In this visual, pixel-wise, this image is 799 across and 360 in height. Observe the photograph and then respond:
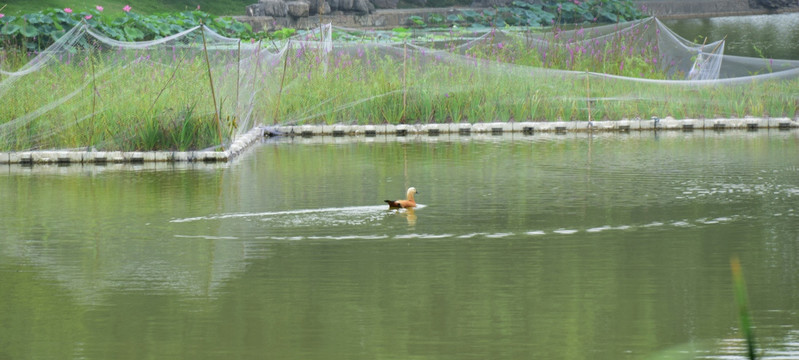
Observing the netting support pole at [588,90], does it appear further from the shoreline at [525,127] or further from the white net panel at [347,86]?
the shoreline at [525,127]

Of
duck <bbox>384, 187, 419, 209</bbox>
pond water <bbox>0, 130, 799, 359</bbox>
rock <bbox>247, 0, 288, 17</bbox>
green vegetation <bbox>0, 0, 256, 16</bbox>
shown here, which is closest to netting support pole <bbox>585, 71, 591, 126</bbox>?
pond water <bbox>0, 130, 799, 359</bbox>

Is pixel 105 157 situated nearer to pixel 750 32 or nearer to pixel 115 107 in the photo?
pixel 115 107

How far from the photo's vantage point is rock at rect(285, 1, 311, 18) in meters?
44.0

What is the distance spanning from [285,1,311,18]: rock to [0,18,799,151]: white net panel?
20065 millimetres

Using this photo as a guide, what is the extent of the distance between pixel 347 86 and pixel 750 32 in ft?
87.9

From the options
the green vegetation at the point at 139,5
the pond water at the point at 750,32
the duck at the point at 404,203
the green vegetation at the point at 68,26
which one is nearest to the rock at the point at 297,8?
the green vegetation at the point at 139,5

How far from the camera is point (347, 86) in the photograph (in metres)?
20.6

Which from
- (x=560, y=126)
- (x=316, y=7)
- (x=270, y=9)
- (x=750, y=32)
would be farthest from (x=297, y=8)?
(x=560, y=126)

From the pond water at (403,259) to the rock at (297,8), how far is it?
28472mm

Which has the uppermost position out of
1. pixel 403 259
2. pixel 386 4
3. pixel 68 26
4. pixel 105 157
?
pixel 386 4

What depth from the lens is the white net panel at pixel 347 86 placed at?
17125 mm

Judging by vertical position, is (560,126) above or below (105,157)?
above

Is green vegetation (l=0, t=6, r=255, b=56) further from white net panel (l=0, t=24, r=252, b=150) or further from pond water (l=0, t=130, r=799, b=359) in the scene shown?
pond water (l=0, t=130, r=799, b=359)

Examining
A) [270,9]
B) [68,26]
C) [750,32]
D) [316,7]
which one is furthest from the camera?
[316,7]
